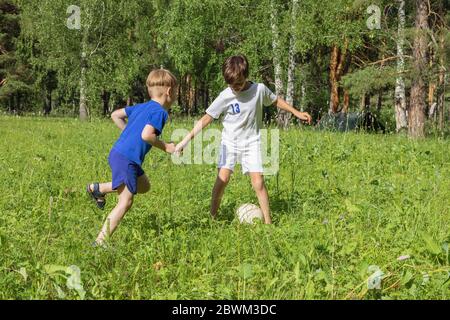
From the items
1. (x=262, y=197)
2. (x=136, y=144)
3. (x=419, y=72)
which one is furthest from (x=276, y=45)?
(x=136, y=144)

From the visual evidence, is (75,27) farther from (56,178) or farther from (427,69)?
(56,178)

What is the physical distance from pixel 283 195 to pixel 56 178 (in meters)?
3.03

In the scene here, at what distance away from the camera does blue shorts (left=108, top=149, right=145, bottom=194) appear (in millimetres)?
3873

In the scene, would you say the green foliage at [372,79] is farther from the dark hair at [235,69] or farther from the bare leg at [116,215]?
the bare leg at [116,215]

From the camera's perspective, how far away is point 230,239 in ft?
12.6

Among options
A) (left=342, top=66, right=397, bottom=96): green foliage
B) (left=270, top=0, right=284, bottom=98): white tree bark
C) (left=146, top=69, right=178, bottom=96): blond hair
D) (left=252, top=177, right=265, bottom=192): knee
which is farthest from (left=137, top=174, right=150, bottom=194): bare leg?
(left=270, top=0, right=284, bottom=98): white tree bark

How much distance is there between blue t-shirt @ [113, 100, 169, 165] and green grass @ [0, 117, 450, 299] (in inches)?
24.7

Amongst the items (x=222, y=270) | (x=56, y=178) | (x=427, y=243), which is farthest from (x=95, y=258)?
(x=56, y=178)

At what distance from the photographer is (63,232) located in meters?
4.01

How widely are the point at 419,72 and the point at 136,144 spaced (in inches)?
428

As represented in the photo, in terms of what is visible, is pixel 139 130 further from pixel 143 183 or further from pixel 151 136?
pixel 143 183

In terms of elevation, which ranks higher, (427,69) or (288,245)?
(427,69)

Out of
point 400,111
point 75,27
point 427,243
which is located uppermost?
point 75,27

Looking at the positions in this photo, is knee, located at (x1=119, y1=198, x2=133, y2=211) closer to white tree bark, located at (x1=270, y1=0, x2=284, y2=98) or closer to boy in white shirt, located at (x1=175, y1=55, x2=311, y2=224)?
boy in white shirt, located at (x1=175, y1=55, x2=311, y2=224)
